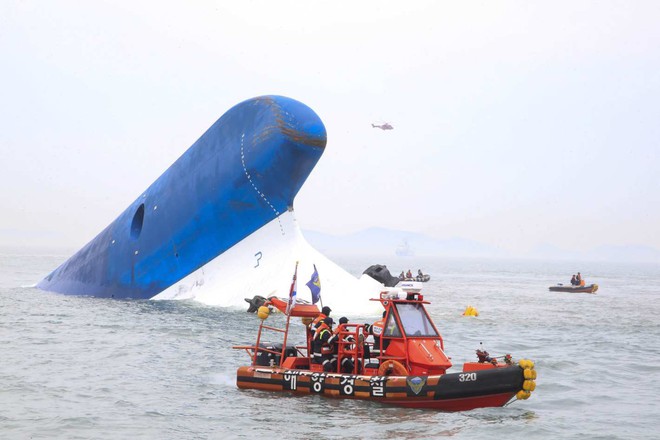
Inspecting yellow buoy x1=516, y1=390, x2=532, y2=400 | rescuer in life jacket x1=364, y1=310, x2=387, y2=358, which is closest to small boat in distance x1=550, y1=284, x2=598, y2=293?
rescuer in life jacket x1=364, y1=310, x2=387, y2=358

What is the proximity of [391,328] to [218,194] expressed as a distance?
767 inches

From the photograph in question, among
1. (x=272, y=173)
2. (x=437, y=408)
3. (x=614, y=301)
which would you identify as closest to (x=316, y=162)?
(x=272, y=173)

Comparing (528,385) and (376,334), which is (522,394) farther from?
(376,334)

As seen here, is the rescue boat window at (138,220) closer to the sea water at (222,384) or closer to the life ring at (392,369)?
the sea water at (222,384)

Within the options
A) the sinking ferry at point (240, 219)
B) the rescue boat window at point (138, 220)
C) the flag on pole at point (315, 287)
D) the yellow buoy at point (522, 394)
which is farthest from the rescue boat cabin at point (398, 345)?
the rescue boat window at point (138, 220)

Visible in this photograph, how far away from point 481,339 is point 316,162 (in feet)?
34.7

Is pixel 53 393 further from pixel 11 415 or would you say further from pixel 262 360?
pixel 262 360

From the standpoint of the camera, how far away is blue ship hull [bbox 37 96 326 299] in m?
34.2

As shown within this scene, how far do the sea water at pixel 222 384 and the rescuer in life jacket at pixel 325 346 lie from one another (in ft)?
2.98

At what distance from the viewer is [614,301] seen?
5944 centimetres

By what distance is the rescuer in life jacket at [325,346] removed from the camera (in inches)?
696

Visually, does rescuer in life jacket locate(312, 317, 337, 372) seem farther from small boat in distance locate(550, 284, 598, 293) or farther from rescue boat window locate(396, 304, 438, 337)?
small boat in distance locate(550, 284, 598, 293)

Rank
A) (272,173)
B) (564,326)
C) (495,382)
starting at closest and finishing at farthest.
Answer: (495,382), (272,173), (564,326)

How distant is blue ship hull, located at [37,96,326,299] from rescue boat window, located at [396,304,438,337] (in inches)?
677
